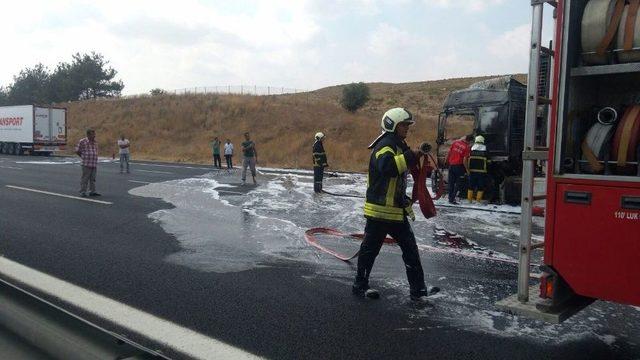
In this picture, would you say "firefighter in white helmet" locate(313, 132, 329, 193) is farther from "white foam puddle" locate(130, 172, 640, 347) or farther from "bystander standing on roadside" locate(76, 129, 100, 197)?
"bystander standing on roadside" locate(76, 129, 100, 197)

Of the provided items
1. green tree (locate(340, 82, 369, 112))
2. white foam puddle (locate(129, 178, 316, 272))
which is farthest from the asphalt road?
green tree (locate(340, 82, 369, 112))

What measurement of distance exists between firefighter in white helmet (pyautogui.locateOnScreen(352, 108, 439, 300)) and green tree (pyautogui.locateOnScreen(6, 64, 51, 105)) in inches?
3002

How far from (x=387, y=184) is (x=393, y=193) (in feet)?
0.34

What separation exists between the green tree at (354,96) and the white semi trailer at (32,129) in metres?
21.9

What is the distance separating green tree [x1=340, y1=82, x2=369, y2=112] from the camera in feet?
150

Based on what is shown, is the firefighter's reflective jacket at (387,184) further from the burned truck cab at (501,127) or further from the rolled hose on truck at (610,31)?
the burned truck cab at (501,127)

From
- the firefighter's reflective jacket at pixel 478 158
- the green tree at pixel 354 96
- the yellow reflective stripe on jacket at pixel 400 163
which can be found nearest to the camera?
the yellow reflective stripe on jacket at pixel 400 163

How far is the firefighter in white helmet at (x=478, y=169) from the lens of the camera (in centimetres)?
1223

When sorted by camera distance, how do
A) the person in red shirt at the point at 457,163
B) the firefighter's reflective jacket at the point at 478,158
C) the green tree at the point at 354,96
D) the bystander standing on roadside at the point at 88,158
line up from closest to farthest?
the firefighter's reflective jacket at the point at 478,158 < the person in red shirt at the point at 457,163 < the bystander standing on roadside at the point at 88,158 < the green tree at the point at 354,96

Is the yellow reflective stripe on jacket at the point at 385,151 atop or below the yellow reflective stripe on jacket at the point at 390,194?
atop

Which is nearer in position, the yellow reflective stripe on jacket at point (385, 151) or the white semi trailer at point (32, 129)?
the yellow reflective stripe on jacket at point (385, 151)

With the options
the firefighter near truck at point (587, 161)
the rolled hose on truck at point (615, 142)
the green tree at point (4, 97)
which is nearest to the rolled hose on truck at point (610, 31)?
the firefighter near truck at point (587, 161)

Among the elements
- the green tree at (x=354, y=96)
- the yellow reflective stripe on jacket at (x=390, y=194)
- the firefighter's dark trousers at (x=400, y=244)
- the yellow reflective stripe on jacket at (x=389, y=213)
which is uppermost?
the green tree at (x=354, y=96)

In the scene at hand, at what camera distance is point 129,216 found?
9969mm
